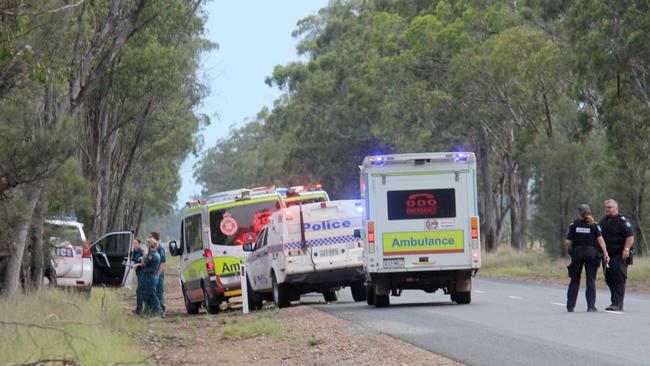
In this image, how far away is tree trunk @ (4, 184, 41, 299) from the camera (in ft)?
74.7

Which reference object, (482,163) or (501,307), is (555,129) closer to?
(482,163)

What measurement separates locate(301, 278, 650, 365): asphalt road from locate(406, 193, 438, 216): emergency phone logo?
1.71 m

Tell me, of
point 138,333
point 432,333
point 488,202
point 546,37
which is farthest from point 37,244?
point 488,202

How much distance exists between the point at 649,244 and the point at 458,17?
44.5 feet

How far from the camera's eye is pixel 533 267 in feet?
151

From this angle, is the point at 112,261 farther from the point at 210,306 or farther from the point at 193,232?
the point at 210,306

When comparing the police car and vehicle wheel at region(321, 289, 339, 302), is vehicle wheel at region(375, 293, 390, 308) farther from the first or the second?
the police car


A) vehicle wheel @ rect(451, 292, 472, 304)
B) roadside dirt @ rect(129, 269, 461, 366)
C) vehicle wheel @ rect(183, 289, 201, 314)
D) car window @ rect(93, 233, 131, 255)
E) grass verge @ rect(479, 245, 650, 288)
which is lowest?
roadside dirt @ rect(129, 269, 461, 366)

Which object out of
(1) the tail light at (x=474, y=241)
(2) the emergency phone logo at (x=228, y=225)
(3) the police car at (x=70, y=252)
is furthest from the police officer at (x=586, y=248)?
(3) the police car at (x=70, y=252)

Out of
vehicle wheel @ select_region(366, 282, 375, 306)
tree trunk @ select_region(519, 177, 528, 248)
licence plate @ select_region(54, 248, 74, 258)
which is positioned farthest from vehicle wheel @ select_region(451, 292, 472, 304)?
tree trunk @ select_region(519, 177, 528, 248)

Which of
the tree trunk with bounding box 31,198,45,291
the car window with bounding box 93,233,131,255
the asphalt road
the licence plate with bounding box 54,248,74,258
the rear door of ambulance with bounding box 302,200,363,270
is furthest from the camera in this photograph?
the car window with bounding box 93,233,131,255

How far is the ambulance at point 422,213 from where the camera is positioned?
22.1 m

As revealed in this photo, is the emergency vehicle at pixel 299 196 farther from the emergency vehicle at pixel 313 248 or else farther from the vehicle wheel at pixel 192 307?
the vehicle wheel at pixel 192 307

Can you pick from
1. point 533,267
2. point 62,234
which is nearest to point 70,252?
point 62,234
